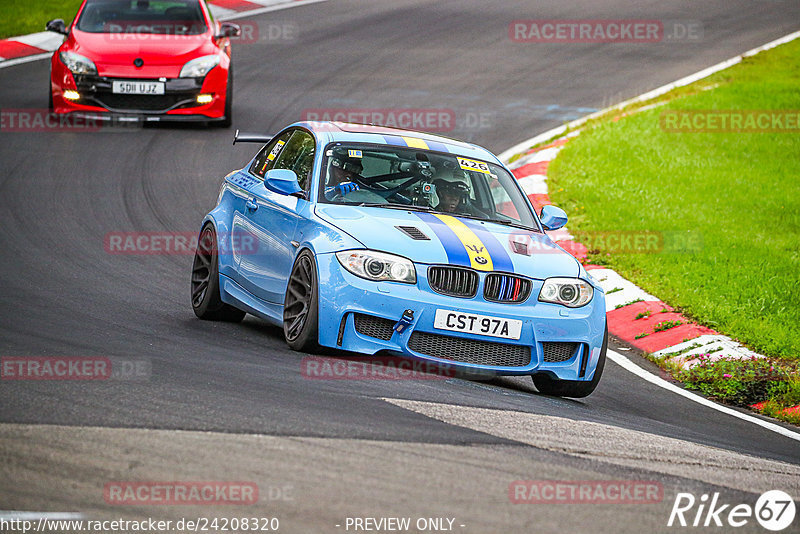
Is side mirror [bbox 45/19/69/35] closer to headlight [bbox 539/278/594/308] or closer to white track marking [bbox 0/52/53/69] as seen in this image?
white track marking [bbox 0/52/53/69]

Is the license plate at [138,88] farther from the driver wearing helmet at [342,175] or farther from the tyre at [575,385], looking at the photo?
the tyre at [575,385]

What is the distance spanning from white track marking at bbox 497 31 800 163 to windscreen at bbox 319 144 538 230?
7.36 meters

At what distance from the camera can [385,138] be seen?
29.5ft

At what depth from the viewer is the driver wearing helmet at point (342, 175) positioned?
8438 millimetres

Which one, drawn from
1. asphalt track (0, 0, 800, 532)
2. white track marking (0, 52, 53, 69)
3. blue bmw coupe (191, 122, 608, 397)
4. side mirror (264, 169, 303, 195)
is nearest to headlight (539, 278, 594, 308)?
blue bmw coupe (191, 122, 608, 397)

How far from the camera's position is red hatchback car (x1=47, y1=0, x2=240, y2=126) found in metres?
16.3

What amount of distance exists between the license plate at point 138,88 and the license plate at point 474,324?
33.0ft

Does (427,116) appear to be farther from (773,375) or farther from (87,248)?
(773,375)

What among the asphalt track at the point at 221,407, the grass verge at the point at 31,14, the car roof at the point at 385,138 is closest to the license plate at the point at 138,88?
the asphalt track at the point at 221,407

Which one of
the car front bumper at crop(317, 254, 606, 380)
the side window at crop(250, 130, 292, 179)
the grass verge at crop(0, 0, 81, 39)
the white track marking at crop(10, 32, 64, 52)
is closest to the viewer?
the car front bumper at crop(317, 254, 606, 380)

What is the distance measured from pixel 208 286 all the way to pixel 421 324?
8.39 ft

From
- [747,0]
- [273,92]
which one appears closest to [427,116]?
[273,92]

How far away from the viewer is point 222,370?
6836mm

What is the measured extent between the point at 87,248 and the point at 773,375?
20.8 feet
